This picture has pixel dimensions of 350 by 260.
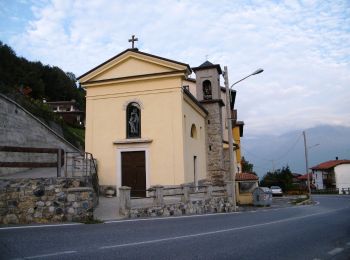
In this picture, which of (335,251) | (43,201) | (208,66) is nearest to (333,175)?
(208,66)

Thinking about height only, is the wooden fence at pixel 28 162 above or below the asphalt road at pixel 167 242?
above

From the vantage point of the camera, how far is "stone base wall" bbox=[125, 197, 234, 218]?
12.7m

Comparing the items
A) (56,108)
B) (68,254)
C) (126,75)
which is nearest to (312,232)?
(68,254)

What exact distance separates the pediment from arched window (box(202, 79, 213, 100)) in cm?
831

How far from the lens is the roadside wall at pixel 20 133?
19453 mm

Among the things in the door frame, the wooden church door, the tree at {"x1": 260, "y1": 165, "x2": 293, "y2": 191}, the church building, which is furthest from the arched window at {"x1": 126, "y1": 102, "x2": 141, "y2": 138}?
the tree at {"x1": 260, "y1": 165, "x2": 293, "y2": 191}

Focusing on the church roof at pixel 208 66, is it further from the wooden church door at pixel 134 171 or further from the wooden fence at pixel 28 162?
the wooden fence at pixel 28 162

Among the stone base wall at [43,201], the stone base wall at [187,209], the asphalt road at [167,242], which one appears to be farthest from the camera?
the stone base wall at [187,209]

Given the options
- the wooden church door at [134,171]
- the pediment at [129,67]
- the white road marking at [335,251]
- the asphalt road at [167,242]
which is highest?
the pediment at [129,67]

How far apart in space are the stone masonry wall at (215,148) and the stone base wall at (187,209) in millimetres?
6110

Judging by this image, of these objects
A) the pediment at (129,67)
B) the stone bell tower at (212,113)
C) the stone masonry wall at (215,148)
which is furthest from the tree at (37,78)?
the stone masonry wall at (215,148)

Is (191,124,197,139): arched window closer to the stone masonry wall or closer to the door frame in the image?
the stone masonry wall

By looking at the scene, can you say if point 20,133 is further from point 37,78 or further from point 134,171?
point 37,78

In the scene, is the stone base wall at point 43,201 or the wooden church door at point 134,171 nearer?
the stone base wall at point 43,201
